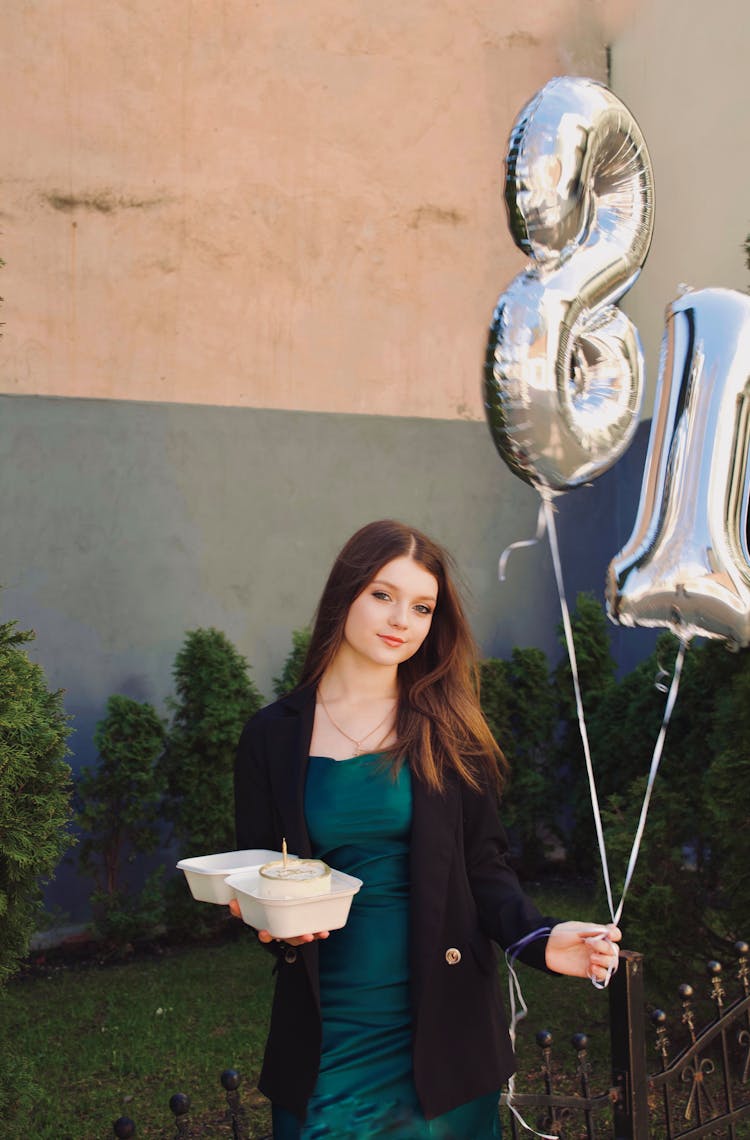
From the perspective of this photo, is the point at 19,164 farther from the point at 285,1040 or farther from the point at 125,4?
the point at 285,1040

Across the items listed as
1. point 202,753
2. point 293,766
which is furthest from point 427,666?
point 202,753

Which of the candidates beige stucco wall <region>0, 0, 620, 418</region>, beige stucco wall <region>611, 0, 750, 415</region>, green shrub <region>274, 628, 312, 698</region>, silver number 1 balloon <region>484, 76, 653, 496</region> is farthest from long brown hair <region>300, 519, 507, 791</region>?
beige stucco wall <region>611, 0, 750, 415</region>

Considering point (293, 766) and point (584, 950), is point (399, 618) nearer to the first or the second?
point (293, 766)

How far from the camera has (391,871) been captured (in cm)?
217

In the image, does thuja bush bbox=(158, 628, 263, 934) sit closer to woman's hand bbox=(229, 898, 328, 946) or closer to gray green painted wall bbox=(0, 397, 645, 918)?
gray green painted wall bbox=(0, 397, 645, 918)

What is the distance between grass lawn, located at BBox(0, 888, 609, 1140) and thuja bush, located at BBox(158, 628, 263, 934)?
0.34 metres

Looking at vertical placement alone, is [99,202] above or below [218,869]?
above

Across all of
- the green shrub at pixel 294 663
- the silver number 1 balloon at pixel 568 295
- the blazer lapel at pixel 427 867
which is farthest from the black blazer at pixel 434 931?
the green shrub at pixel 294 663

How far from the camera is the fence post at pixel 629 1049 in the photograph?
7.75 ft

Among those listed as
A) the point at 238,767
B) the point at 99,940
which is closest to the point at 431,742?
the point at 238,767

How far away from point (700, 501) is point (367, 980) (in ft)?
3.76

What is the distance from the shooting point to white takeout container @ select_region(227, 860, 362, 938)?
1892 millimetres

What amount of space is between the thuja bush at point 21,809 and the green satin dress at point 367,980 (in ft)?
3.51

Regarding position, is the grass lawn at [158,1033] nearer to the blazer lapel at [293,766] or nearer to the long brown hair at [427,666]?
the blazer lapel at [293,766]
